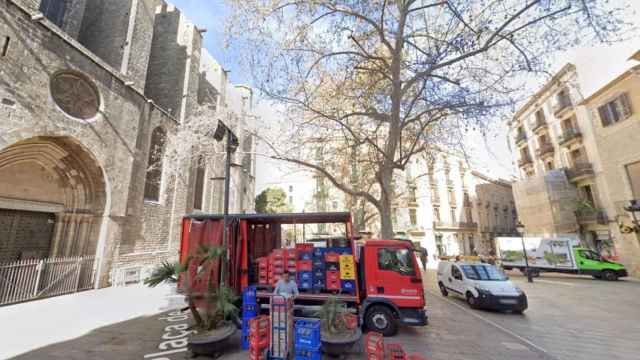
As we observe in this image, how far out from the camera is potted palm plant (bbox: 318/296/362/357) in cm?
450

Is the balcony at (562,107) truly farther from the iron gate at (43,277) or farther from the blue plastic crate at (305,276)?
the iron gate at (43,277)

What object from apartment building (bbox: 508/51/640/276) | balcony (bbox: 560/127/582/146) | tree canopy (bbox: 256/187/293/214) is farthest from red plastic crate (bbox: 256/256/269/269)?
tree canopy (bbox: 256/187/293/214)

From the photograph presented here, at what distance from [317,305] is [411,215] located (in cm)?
2904

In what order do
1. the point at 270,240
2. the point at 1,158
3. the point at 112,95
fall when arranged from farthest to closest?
the point at 112,95 → the point at 270,240 → the point at 1,158

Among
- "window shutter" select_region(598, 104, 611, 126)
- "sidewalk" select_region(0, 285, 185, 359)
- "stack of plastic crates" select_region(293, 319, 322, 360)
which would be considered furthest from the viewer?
"window shutter" select_region(598, 104, 611, 126)

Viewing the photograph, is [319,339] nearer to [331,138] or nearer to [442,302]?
[442,302]

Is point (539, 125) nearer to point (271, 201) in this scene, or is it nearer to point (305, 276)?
point (305, 276)

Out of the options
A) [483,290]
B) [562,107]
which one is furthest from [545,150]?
[483,290]

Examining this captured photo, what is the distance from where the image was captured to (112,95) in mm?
11148

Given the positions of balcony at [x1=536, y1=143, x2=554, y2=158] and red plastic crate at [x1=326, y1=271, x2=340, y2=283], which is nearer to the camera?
red plastic crate at [x1=326, y1=271, x2=340, y2=283]

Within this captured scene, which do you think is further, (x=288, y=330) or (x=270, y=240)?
(x=270, y=240)

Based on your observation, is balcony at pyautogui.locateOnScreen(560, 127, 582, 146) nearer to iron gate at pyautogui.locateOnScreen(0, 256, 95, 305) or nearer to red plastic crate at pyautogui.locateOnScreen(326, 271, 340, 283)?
red plastic crate at pyautogui.locateOnScreen(326, 271, 340, 283)

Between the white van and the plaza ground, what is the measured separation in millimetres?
370

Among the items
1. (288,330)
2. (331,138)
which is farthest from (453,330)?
(331,138)
